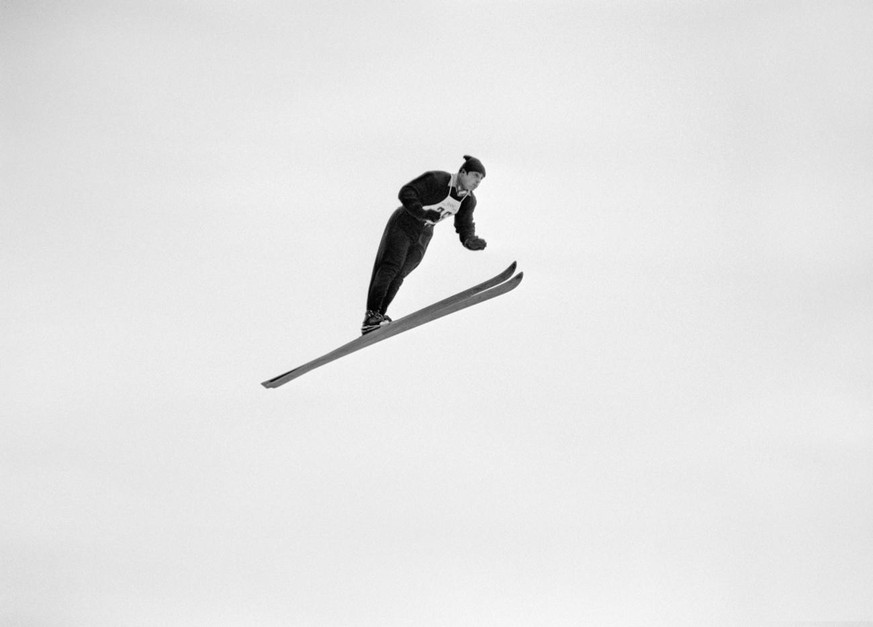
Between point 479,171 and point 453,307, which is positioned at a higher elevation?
point 479,171

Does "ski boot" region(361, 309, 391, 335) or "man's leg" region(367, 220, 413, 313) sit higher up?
"man's leg" region(367, 220, 413, 313)

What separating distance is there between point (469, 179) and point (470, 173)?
7 cm

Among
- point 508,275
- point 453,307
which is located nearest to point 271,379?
point 453,307

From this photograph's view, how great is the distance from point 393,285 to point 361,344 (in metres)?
0.77

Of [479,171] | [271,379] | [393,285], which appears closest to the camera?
[479,171]

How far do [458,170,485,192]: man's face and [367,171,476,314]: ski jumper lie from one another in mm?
77

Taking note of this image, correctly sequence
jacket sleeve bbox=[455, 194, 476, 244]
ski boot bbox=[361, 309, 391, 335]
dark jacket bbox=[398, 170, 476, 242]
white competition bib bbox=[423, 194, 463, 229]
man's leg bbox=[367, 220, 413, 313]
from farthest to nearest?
ski boot bbox=[361, 309, 391, 335] < man's leg bbox=[367, 220, 413, 313] < jacket sleeve bbox=[455, 194, 476, 244] < white competition bib bbox=[423, 194, 463, 229] < dark jacket bbox=[398, 170, 476, 242]

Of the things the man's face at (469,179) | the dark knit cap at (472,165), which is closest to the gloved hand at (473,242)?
the man's face at (469,179)

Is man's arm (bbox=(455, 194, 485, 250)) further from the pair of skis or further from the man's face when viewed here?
the pair of skis

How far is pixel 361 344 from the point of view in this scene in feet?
35.4

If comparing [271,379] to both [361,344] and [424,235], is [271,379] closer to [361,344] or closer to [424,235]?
[361,344]

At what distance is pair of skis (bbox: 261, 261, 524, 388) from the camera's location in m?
10.7

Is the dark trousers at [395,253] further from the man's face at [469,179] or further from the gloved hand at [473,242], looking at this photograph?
the man's face at [469,179]

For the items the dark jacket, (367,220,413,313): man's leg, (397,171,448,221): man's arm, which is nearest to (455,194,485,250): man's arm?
the dark jacket
